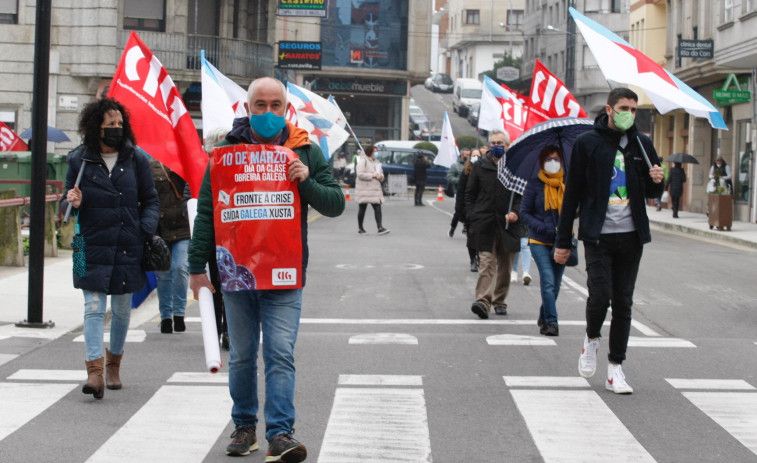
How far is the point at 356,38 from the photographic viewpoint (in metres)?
68.2

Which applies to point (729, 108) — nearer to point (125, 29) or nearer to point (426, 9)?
point (125, 29)

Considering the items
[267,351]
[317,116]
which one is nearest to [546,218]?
[267,351]

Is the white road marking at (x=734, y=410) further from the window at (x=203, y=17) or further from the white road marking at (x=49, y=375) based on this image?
the window at (x=203, y=17)

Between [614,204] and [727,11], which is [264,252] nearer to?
[614,204]

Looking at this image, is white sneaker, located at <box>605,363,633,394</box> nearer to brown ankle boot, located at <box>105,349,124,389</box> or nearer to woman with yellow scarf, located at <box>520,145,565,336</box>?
woman with yellow scarf, located at <box>520,145,565,336</box>

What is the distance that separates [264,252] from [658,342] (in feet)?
17.2

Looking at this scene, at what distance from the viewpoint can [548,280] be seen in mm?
10219

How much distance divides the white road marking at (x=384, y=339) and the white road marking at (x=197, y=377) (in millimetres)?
1885

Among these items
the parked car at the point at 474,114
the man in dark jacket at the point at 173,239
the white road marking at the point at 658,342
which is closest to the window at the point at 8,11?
the man in dark jacket at the point at 173,239

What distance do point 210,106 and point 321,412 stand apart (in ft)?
15.4

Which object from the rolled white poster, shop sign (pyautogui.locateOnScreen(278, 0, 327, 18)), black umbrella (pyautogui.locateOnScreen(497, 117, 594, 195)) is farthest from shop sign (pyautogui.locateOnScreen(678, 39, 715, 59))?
the rolled white poster

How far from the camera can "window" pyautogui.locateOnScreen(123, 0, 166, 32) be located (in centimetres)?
3247

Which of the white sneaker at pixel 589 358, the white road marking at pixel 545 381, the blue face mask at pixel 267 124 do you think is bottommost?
Answer: the white road marking at pixel 545 381

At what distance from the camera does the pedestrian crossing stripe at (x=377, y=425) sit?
19.1 feet
